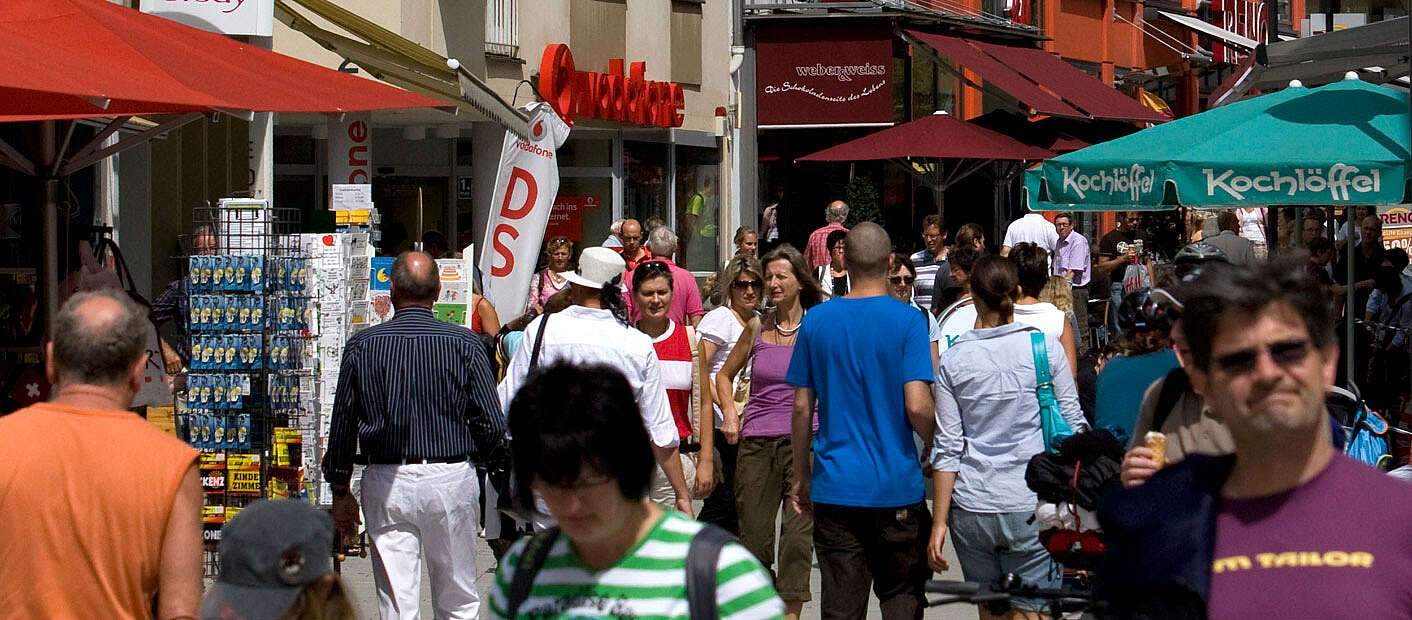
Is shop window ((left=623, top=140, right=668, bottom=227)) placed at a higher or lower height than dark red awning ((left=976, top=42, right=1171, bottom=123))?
lower

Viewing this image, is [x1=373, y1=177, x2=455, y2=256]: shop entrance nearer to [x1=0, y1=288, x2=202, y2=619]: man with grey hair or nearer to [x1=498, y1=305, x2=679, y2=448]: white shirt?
[x1=498, y1=305, x2=679, y2=448]: white shirt

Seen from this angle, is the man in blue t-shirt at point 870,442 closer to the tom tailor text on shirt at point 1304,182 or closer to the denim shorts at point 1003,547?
the denim shorts at point 1003,547

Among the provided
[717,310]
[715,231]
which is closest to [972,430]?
[717,310]

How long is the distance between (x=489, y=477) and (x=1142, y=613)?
15.5 ft

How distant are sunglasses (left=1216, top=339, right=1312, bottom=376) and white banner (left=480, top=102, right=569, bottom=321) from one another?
9.60m

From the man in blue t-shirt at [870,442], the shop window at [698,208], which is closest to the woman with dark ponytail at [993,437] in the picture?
the man in blue t-shirt at [870,442]

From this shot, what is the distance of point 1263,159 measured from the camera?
8.51m

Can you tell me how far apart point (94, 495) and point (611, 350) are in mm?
3142

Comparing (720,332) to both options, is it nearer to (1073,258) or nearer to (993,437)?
(993,437)

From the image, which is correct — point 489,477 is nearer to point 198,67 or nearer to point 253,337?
point 198,67

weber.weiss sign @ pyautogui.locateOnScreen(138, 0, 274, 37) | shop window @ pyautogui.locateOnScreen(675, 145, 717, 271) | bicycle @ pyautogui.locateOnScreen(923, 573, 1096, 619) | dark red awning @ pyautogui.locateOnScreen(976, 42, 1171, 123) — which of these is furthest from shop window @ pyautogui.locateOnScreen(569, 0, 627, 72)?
bicycle @ pyautogui.locateOnScreen(923, 573, 1096, 619)

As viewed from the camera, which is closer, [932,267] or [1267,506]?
[1267,506]

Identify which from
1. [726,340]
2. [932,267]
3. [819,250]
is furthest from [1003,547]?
[819,250]

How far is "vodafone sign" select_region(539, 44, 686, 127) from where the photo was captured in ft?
65.3
